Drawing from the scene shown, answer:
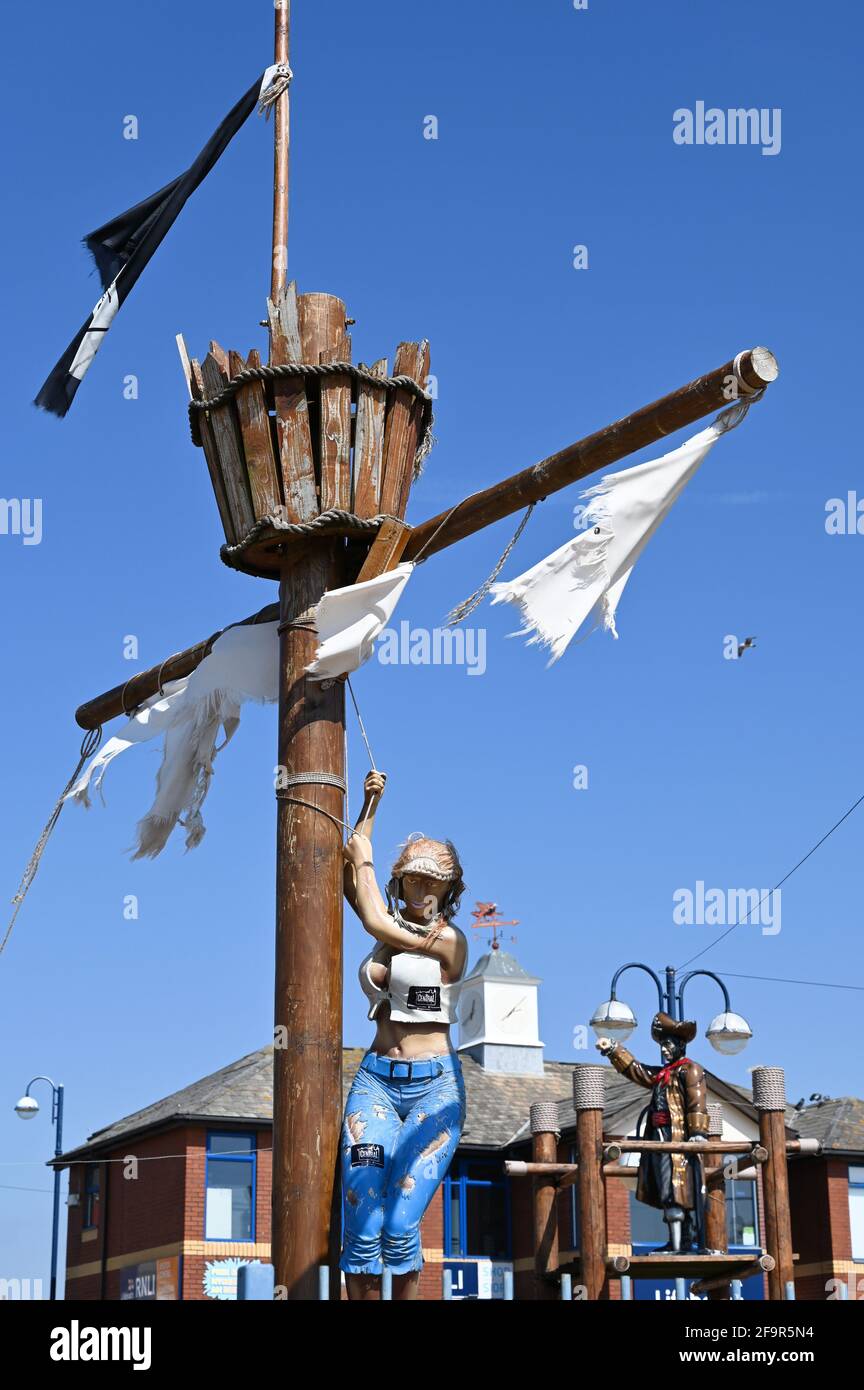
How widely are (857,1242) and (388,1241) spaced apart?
27975mm

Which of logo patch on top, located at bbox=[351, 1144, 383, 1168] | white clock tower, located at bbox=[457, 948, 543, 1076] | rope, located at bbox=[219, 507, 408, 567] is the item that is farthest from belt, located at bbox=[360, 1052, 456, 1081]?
white clock tower, located at bbox=[457, 948, 543, 1076]

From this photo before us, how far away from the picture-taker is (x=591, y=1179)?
8.54m

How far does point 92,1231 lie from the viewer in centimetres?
3616

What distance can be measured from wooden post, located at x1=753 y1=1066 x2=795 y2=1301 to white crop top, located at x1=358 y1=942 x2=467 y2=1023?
1.69 meters

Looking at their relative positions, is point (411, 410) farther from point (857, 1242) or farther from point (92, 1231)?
point (92, 1231)

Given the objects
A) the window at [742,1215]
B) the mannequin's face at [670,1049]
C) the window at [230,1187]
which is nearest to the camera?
the mannequin's face at [670,1049]

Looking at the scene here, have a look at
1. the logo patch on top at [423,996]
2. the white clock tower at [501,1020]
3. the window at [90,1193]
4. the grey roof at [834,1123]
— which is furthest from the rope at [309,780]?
the white clock tower at [501,1020]

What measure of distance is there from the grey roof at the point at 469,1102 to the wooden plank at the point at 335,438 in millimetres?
22288

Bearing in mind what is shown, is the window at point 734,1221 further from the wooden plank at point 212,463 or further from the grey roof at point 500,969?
the wooden plank at point 212,463

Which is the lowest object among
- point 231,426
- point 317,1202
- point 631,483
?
point 317,1202

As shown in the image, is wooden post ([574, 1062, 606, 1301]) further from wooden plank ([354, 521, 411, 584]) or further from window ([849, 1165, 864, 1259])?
window ([849, 1165, 864, 1259])

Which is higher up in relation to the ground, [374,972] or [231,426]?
[231,426]

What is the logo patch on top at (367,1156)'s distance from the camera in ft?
24.1
